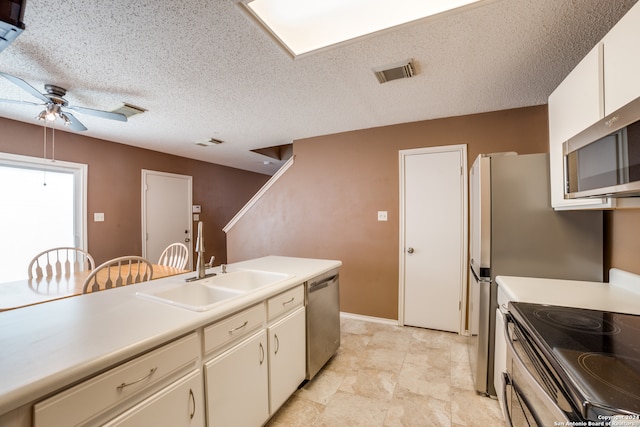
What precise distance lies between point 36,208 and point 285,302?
349 centimetres

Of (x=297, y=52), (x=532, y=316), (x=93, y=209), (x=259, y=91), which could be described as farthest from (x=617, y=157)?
(x=93, y=209)

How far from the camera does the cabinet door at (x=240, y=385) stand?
117cm

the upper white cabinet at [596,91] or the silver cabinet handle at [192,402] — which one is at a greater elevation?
the upper white cabinet at [596,91]

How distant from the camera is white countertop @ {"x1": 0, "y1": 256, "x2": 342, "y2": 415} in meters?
0.68

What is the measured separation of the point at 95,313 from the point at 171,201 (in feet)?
12.7

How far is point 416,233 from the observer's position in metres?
3.00

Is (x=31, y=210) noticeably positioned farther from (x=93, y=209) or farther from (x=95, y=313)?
(x=95, y=313)

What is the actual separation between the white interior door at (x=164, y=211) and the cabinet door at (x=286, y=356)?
11.4 feet

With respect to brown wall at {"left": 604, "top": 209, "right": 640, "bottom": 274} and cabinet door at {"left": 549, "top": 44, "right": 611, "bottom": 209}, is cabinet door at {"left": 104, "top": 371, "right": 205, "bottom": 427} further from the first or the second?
brown wall at {"left": 604, "top": 209, "right": 640, "bottom": 274}

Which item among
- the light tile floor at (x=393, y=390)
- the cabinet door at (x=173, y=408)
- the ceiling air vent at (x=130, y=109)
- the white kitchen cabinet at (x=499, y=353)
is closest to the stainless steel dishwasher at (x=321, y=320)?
the light tile floor at (x=393, y=390)

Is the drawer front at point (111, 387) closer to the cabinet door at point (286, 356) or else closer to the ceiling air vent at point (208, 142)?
the cabinet door at point (286, 356)

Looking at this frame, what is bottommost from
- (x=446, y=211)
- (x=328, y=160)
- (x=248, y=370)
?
(x=248, y=370)

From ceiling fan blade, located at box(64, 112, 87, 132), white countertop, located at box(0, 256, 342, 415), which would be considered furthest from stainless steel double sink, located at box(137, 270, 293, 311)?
ceiling fan blade, located at box(64, 112, 87, 132)

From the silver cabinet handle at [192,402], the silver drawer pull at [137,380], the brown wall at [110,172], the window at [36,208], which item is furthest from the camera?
the brown wall at [110,172]
